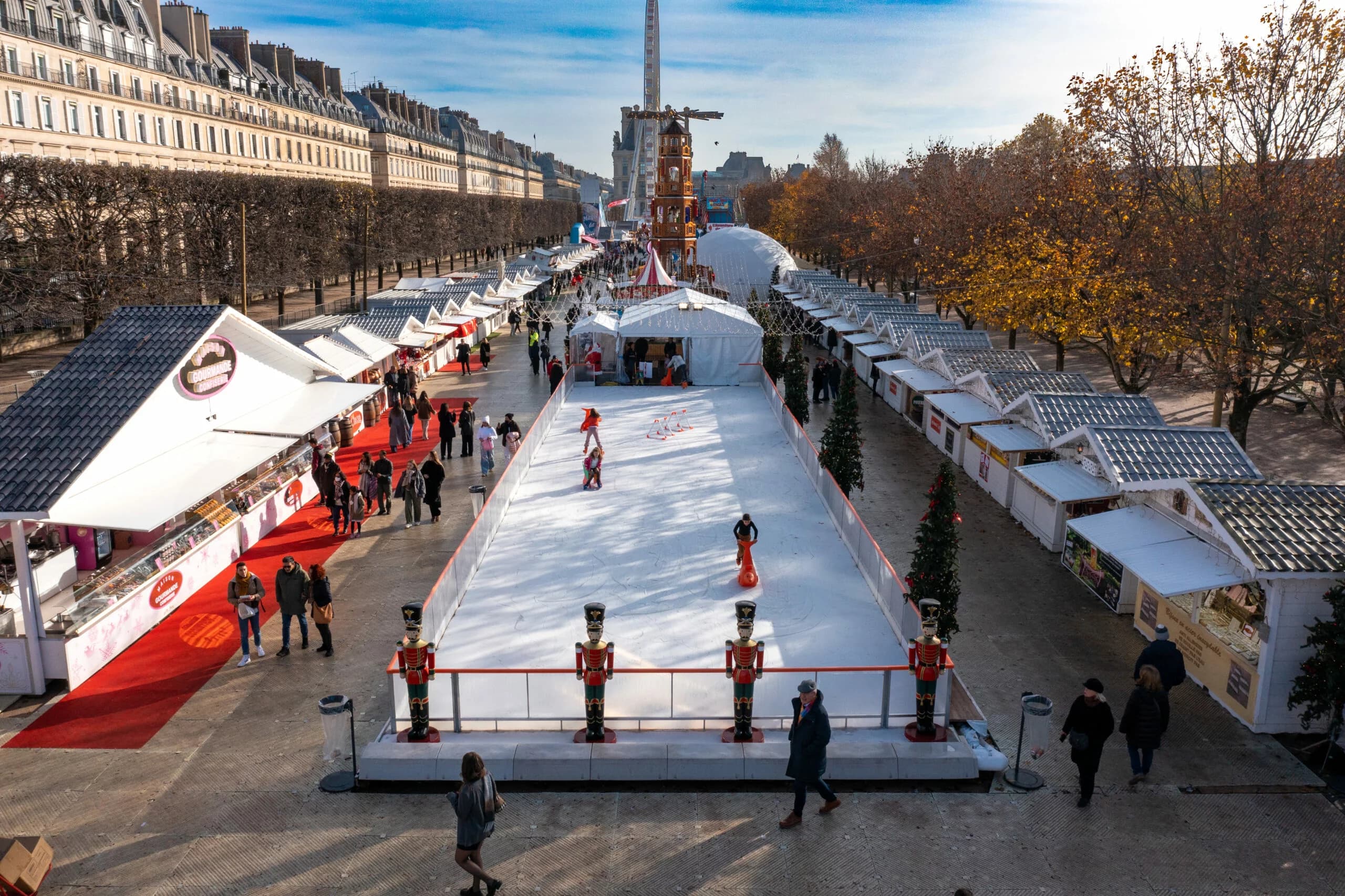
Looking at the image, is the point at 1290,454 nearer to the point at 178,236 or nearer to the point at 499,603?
the point at 499,603

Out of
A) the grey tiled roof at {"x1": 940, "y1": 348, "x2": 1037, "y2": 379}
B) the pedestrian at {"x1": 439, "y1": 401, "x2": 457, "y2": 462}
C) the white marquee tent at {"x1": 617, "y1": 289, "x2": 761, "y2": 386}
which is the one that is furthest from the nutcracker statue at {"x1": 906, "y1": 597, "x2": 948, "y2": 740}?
the white marquee tent at {"x1": 617, "y1": 289, "x2": 761, "y2": 386}

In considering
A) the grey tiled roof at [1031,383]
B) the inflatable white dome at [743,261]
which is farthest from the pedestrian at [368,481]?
the inflatable white dome at [743,261]

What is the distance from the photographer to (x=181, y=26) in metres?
61.6

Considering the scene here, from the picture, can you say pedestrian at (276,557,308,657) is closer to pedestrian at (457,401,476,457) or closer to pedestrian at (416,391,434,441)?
pedestrian at (457,401,476,457)

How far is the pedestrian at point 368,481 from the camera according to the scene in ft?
54.9

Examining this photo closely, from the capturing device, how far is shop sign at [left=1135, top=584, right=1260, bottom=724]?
32.1ft

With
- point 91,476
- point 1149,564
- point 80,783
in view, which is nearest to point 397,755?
point 80,783

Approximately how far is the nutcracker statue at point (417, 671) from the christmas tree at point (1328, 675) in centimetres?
859

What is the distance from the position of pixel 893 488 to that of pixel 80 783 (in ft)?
47.7

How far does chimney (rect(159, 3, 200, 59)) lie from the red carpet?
6063cm

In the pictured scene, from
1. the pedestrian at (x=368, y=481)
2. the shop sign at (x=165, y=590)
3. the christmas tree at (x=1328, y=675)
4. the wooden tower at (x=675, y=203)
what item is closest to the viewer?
the christmas tree at (x=1328, y=675)

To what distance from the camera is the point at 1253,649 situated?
10023mm

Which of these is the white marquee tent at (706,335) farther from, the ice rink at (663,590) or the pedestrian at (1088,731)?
the pedestrian at (1088,731)

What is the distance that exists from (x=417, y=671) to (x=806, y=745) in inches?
149
